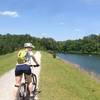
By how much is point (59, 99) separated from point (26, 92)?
233cm

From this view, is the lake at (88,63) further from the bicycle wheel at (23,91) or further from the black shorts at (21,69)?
the black shorts at (21,69)

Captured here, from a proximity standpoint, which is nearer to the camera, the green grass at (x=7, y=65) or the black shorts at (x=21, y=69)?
the black shorts at (x=21, y=69)

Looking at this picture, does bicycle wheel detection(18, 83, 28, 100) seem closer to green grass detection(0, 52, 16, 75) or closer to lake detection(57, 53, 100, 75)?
green grass detection(0, 52, 16, 75)

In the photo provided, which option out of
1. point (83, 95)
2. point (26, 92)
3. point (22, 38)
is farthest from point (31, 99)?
point (22, 38)

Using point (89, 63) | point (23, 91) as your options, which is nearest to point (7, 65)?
point (23, 91)

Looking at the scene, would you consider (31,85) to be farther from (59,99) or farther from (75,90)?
(75,90)

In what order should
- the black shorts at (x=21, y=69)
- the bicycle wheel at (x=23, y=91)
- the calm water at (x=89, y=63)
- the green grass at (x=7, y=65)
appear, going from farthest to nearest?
the calm water at (x=89, y=63)
the green grass at (x=7, y=65)
the bicycle wheel at (x=23, y=91)
the black shorts at (x=21, y=69)

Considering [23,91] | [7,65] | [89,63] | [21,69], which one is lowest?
[89,63]

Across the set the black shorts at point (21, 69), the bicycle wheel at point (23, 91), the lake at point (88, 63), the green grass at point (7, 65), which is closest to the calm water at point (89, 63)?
the lake at point (88, 63)

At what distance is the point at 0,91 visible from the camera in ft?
53.4

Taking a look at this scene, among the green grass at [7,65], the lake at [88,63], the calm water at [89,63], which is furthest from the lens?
the calm water at [89,63]

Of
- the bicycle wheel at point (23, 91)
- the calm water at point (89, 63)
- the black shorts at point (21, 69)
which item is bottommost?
the calm water at point (89, 63)

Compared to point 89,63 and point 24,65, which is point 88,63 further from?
point 24,65

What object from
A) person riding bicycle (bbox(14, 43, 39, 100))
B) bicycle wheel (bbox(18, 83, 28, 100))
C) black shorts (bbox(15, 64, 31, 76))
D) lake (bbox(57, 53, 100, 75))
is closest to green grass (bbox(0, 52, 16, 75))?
lake (bbox(57, 53, 100, 75))
